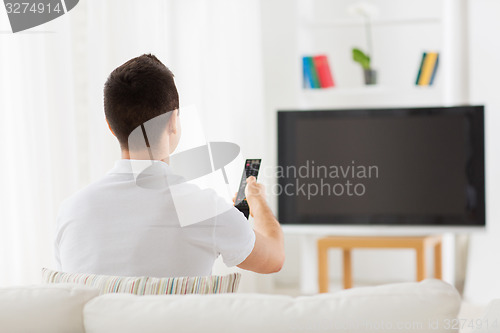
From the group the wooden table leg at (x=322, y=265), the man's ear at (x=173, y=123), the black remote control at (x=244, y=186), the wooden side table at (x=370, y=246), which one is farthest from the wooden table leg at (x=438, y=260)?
the man's ear at (x=173, y=123)

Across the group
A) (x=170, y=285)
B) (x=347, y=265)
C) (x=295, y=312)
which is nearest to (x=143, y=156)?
(x=170, y=285)

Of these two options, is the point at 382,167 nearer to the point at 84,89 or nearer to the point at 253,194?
the point at 84,89

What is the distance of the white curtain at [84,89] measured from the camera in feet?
7.89

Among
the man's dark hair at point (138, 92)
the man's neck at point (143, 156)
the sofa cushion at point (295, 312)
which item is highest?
the man's dark hair at point (138, 92)

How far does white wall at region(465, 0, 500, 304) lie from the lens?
3613 millimetres

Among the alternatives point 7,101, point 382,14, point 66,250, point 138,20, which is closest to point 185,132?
point 138,20

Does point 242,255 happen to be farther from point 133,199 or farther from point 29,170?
point 29,170

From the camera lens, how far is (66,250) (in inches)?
54.2

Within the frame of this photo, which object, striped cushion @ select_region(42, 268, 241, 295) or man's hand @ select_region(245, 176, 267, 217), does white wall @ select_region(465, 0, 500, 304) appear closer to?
man's hand @ select_region(245, 176, 267, 217)

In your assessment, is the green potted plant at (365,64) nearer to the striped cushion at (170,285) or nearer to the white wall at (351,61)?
the white wall at (351,61)

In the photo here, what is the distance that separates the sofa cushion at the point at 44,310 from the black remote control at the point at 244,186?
0.77m

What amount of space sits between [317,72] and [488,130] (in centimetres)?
105

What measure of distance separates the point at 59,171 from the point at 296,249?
208 cm

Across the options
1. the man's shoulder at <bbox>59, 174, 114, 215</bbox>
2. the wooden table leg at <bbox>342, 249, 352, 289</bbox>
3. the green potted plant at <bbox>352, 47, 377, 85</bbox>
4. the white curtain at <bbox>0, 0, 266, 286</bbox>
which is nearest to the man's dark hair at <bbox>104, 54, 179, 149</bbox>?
the man's shoulder at <bbox>59, 174, 114, 215</bbox>
